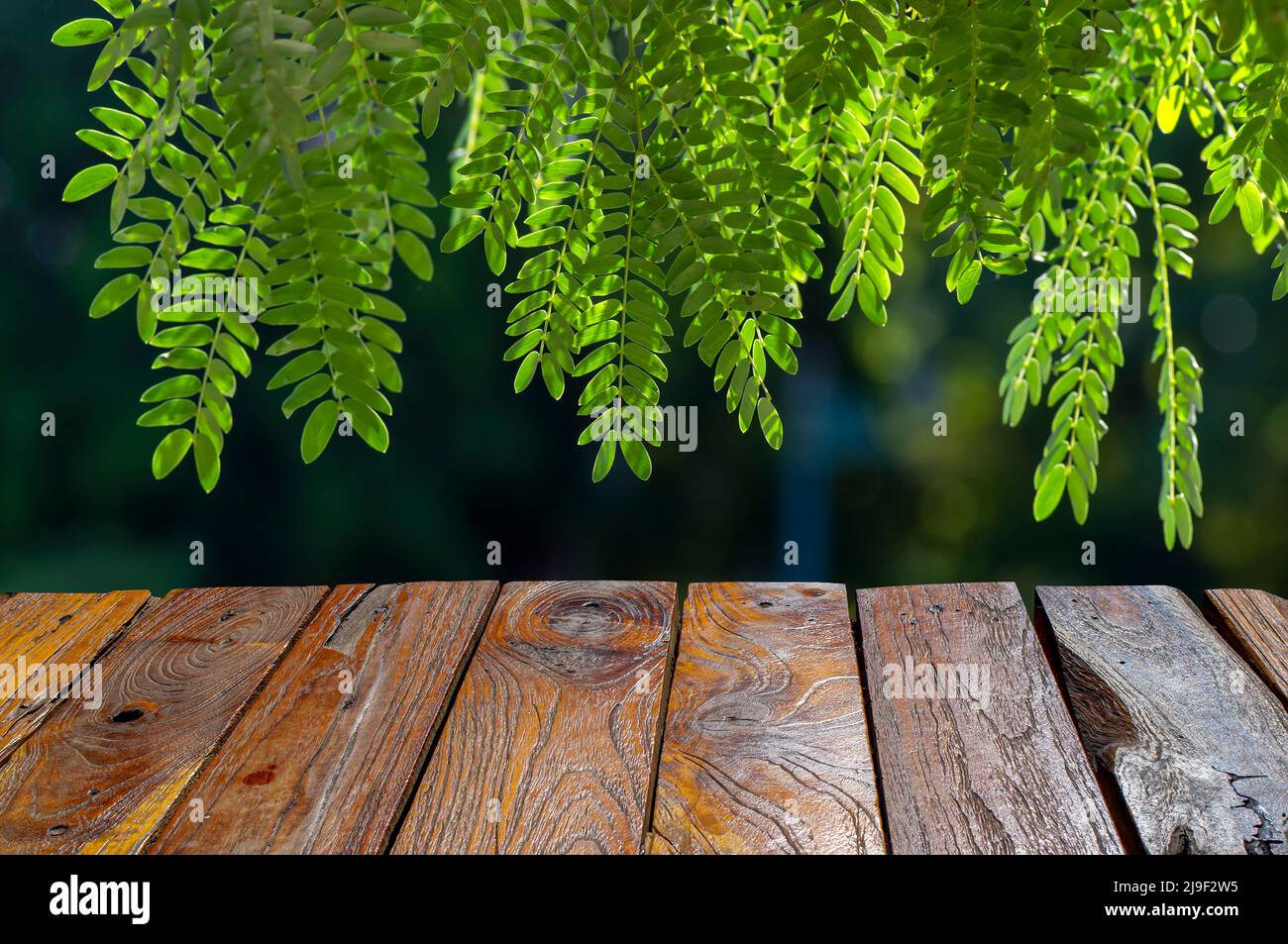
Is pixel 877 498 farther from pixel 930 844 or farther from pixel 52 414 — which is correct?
pixel 930 844

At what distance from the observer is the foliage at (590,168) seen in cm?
76

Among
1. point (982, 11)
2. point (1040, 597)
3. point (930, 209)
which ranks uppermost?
point (982, 11)

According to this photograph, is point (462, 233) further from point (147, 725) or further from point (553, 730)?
point (147, 725)

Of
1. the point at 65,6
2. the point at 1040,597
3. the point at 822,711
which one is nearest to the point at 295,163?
the point at 822,711

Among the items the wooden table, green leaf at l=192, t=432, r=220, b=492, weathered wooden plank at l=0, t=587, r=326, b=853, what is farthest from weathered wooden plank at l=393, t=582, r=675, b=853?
green leaf at l=192, t=432, r=220, b=492

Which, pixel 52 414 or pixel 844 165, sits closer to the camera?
pixel 844 165

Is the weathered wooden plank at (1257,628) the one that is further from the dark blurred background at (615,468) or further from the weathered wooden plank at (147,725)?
the dark blurred background at (615,468)

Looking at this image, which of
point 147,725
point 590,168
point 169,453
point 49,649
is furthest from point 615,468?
point 169,453

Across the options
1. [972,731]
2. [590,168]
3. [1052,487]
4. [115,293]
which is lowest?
[972,731]

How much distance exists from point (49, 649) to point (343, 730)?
1.47 feet

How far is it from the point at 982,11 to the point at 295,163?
54 centimetres

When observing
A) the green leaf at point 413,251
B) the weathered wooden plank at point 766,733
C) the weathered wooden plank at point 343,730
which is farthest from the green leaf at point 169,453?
the weathered wooden plank at point 766,733

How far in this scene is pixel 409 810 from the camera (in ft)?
3.33

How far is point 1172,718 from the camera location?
1154 millimetres
